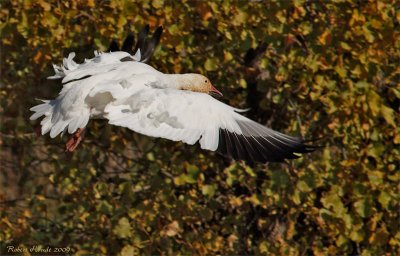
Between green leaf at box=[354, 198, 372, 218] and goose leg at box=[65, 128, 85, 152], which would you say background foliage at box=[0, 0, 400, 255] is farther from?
goose leg at box=[65, 128, 85, 152]

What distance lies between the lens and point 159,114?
5500 millimetres

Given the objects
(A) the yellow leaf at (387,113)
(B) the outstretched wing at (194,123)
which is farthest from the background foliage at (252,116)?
(B) the outstretched wing at (194,123)

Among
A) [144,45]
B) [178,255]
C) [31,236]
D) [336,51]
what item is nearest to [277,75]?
[336,51]

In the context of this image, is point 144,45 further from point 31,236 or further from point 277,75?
point 31,236

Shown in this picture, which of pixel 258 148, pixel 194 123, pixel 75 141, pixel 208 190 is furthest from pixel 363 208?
pixel 75 141

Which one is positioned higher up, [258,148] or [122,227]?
[258,148]

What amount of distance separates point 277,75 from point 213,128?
3.86 ft

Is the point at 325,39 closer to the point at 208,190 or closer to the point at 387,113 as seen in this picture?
the point at 387,113

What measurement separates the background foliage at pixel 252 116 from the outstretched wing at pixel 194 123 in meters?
0.94

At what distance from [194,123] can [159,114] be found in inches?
8.1

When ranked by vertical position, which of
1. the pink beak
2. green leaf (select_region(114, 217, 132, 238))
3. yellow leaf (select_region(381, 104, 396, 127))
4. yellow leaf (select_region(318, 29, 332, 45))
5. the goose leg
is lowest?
green leaf (select_region(114, 217, 132, 238))

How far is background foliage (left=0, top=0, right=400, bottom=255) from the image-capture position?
6.54 metres

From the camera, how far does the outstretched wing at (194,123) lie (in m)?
5.47

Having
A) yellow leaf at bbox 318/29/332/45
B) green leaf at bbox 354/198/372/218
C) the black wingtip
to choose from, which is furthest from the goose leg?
green leaf at bbox 354/198/372/218
